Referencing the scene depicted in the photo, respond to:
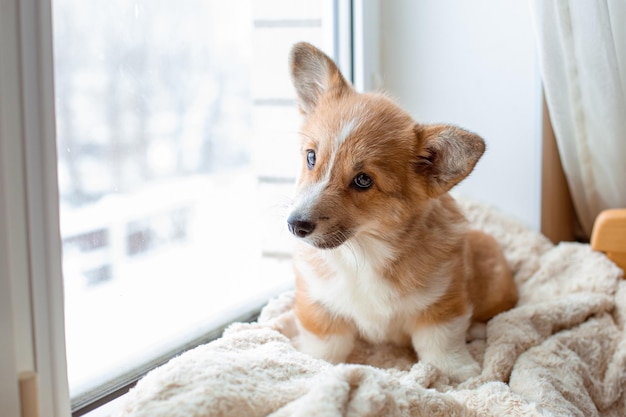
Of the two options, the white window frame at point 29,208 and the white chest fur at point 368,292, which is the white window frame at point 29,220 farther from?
the white chest fur at point 368,292

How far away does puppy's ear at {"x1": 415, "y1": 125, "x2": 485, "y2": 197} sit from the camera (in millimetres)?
1385

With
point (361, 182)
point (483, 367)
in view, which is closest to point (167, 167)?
point (361, 182)

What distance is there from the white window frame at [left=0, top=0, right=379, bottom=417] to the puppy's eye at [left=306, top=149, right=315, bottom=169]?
59cm

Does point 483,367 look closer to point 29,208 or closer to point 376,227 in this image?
point 376,227

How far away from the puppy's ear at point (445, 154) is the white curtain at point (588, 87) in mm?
650

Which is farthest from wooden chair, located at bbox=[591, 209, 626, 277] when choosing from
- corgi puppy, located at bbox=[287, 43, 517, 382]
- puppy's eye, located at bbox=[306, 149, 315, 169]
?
puppy's eye, located at bbox=[306, 149, 315, 169]

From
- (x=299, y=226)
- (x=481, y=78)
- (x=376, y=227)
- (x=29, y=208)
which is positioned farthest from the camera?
(x=481, y=78)

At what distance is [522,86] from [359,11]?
60 centimetres

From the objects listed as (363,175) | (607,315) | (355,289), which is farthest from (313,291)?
(607,315)

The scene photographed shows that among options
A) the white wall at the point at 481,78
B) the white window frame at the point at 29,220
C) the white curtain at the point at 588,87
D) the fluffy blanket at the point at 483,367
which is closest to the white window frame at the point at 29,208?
the white window frame at the point at 29,220

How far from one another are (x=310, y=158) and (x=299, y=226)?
0.23 meters

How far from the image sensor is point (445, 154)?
1451 millimetres

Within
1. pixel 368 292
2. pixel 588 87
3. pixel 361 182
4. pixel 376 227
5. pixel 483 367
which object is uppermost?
pixel 588 87

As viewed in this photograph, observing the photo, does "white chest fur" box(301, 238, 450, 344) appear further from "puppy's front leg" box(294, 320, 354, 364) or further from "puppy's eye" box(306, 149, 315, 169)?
"puppy's eye" box(306, 149, 315, 169)
